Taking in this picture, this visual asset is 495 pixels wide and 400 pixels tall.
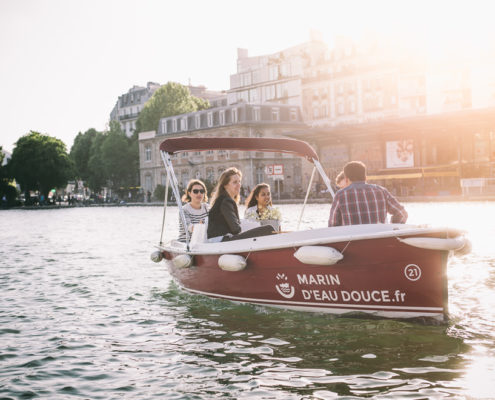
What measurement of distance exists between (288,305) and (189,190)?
3.86 metres

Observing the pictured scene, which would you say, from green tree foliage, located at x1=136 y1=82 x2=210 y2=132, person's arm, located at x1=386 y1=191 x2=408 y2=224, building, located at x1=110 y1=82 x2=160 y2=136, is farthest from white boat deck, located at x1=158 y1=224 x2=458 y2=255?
building, located at x1=110 y1=82 x2=160 y2=136

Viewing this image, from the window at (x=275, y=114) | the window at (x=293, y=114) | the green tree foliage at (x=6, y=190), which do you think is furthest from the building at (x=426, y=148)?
the green tree foliage at (x=6, y=190)

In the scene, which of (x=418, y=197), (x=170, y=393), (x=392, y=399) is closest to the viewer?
(x=392, y=399)

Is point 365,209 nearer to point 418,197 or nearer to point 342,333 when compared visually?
point 342,333

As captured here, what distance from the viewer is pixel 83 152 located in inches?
4348

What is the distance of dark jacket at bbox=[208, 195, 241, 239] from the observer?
9859 millimetres

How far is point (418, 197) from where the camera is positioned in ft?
165

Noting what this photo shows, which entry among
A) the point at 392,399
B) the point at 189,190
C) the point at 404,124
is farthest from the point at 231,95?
the point at 392,399

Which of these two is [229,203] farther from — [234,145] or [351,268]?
[351,268]

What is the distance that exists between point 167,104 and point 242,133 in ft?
63.9

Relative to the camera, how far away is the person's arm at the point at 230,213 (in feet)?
32.3

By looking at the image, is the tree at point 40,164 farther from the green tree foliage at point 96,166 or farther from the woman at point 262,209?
the woman at point 262,209

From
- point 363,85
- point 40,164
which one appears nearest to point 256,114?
point 363,85

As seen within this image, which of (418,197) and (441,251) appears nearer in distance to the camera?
(441,251)
